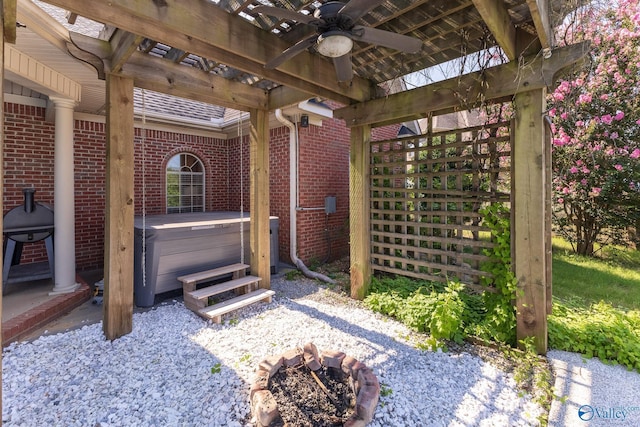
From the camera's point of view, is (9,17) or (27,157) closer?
(9,17)

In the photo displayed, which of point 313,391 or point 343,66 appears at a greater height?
point 343,66

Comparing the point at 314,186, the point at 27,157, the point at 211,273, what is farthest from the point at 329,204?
the point at 27,157

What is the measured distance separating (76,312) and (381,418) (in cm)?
380

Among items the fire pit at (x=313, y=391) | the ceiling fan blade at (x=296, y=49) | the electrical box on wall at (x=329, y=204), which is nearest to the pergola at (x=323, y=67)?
the ceiling fan blade at (x=296, y=49)

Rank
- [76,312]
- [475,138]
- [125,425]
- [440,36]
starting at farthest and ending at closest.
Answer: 1. [76,312]
2. [475,138]
3. [440,36]
4. [125,425]

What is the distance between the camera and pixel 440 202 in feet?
12.0

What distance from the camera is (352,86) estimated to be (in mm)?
3832

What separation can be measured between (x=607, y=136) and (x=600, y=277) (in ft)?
9.75

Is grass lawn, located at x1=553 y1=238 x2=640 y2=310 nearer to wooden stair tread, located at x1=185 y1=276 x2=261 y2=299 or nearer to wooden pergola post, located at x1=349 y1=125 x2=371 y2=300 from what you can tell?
wooden pergola post, located at x1=349 y1=125 x2=371 y2=300

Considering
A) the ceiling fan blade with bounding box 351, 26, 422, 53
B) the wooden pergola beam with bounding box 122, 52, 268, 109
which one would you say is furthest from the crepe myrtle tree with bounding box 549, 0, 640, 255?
the wooden pergola beam with bounding box 122, 52, 268, 109

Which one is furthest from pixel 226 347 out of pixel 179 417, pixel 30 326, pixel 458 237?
pixel 458 237

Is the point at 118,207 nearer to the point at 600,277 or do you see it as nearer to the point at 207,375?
the point at 207,375

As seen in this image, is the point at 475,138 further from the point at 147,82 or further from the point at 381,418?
the point at 147,82

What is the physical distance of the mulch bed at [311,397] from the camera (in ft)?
6.53
